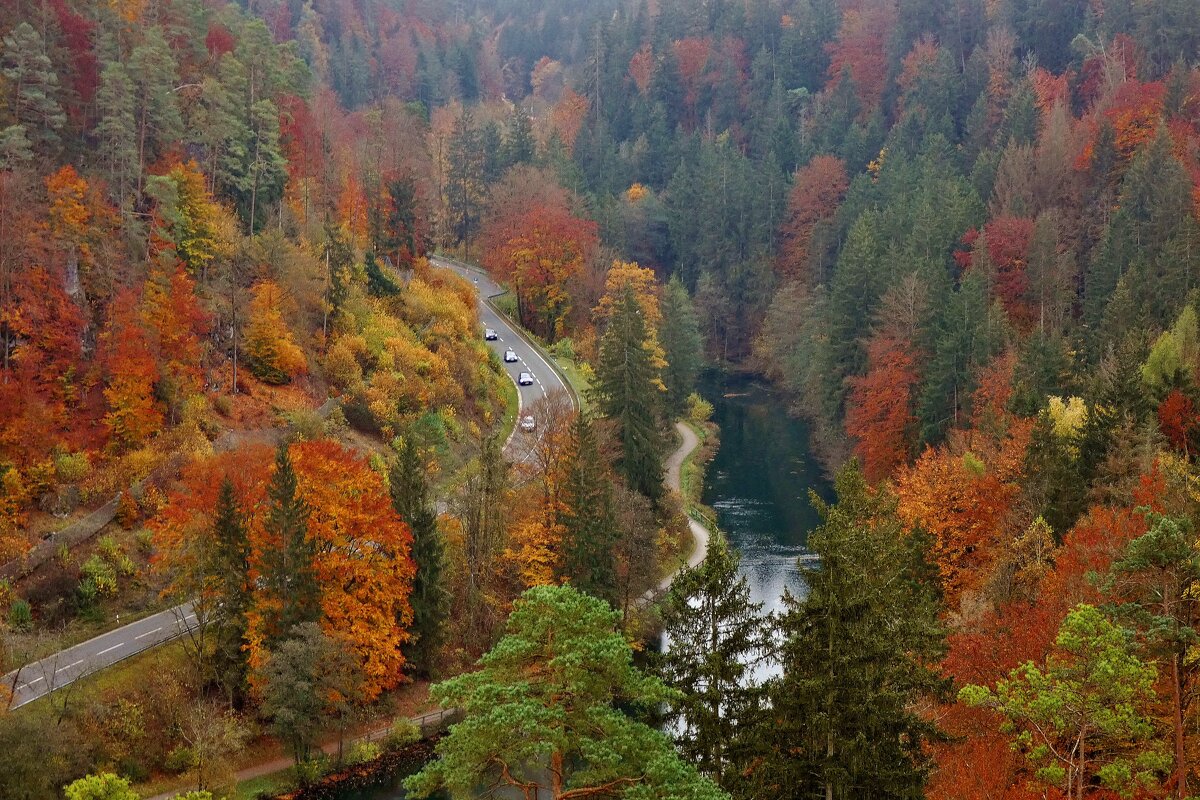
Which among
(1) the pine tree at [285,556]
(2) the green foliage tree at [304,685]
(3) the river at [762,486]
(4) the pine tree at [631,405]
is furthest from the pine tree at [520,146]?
(2) the green foliage tree at [304,685]

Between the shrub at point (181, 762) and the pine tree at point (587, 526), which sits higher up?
the pine tree at point (587, 526)

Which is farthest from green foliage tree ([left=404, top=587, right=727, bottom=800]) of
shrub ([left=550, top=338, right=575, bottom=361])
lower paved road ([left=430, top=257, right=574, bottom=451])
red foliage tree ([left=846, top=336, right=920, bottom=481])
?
shrub ([left=550, top=338, right=575, bottom=361])

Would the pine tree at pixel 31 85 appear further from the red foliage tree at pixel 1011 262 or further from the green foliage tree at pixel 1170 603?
the red foliage tree at pixel 1011 262

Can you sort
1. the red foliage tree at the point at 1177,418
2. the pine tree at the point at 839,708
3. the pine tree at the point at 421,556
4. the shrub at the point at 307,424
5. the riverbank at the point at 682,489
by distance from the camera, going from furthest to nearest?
1. the riverbank at the point at 682,489
2. the shrub at the point at 307,424
3. the red foliage tree at the point at 1177,418
4. the pine tree at the point at 421,556
5. the pine tree at the point at 839,708

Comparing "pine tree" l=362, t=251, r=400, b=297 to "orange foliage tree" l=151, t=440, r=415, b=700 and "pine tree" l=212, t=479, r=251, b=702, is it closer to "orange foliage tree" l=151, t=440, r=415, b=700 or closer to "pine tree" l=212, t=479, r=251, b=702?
"orange foliage tree" l=151, t=440, r=415, b=700

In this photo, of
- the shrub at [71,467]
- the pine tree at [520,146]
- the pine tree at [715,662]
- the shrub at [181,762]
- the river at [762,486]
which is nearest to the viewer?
the pine tree at [715,662]

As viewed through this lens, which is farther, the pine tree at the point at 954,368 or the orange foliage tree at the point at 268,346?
the pine tree at the point at 954,368
